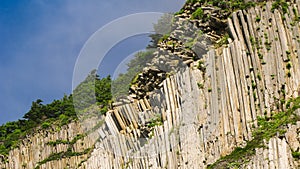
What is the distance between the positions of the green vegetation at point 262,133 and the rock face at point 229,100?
31cm

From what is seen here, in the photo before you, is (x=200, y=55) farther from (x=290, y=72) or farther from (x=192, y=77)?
(x=290, y=72)

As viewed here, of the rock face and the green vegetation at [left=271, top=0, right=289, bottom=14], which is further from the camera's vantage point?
the green vegetation at [left=271, top=0, right=289, bottom=14]

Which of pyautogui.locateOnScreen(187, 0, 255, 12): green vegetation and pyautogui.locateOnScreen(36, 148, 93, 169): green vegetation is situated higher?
pyautogui.locateOnScreen(187, 0, 255, 12): green vegetation

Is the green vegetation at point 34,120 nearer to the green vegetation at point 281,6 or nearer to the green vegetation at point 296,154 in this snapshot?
the green vegetation at point 281,6

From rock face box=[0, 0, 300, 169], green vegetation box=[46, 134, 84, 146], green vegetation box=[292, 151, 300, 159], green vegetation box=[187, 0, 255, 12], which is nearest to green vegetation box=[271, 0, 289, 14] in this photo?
rock face box=[0, 0, 300, 169]

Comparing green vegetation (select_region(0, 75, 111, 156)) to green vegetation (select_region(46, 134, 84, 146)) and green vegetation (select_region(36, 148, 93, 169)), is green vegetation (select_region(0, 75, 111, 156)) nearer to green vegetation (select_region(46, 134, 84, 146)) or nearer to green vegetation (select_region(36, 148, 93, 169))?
green vegetation (select_region(46, 134, 84, 146))

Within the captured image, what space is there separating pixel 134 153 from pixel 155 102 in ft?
8.72

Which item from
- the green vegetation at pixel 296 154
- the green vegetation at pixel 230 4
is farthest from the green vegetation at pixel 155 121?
the green vegetation at pixel 296 154

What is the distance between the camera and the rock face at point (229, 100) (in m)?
21.1

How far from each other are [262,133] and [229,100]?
2.49 metres

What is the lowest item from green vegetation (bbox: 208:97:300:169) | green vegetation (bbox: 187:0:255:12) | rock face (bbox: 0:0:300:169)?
green vegetation (bbox: 208:97:300:169)

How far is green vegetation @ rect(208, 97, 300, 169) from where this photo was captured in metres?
18.9

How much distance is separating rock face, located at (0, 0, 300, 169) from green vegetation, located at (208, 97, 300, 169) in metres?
0.31

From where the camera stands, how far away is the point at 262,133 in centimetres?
2006
